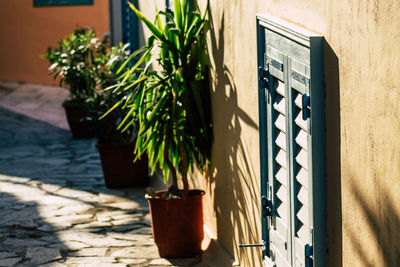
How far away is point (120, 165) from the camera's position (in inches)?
329

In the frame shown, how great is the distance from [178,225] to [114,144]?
2.65m

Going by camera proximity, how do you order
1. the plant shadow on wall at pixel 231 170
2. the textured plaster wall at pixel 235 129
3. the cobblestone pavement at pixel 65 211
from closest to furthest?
the textured plaster wall at pixel 235 129, the plant shadow on wall at pixel 231 170, the cobblestone pavement at pixel 65 211

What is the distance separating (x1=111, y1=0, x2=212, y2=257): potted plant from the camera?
586 centimetres

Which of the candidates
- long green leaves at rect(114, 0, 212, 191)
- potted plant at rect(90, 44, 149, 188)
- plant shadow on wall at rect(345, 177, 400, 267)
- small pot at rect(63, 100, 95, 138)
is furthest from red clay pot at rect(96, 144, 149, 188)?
plant shadow on wall at rect(345, 177, 400, 267)

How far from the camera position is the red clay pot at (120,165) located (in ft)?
27.4

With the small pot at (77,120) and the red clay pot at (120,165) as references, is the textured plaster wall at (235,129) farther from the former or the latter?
the small pot at (77,120)

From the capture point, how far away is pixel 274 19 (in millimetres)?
4168

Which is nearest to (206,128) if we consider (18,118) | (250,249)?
(250,249)

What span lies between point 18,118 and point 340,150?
10191mm

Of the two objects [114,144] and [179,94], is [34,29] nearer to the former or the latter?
[114,144]

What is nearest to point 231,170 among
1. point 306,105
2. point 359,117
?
point 306,105

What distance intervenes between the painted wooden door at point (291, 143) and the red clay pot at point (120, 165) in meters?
3.87

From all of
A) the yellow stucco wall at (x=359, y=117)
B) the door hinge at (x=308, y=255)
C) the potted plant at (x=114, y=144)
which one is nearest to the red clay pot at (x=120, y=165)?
the potted plant at (x=114, y=144)

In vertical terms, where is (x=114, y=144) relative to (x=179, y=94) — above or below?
below
